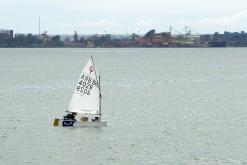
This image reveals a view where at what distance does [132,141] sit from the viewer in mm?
59500

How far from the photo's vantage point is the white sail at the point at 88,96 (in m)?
67.9

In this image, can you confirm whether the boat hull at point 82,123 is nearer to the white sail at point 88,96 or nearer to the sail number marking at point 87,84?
the white sail at point 88,96

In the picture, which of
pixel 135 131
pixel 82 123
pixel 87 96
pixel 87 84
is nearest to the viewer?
pixel 135 131

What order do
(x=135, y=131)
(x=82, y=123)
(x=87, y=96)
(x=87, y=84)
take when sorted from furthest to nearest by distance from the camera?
(x=87, y=84) < (x=87, y=96) < (x=82, y=123) < (x=135, y=131)

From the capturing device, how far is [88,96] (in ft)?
223

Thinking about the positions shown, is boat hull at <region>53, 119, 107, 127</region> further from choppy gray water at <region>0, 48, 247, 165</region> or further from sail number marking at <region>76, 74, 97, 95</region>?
sail number marking at <region>76, 74, 97, 95</region>

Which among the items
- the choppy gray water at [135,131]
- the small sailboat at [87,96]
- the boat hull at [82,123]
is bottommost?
the choppy gray water at [135,131]

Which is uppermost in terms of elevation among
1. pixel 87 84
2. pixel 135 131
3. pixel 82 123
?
pixel 87 84

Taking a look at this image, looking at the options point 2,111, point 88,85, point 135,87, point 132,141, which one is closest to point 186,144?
point 132,141

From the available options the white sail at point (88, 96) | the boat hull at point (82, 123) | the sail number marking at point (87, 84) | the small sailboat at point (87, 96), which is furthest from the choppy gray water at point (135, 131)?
the sail number marking at point (87, 84)

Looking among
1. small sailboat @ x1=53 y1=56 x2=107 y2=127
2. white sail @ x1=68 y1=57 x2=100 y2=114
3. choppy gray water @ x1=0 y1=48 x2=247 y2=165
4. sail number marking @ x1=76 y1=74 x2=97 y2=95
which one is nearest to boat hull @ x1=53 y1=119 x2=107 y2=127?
choppy gray water @ x1=0 y1=48 x2=247 y2=165

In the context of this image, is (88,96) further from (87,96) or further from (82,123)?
(82,123)

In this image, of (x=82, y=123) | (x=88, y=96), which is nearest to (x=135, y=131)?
(x=82, y=123)

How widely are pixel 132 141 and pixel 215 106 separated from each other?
95.4ft
